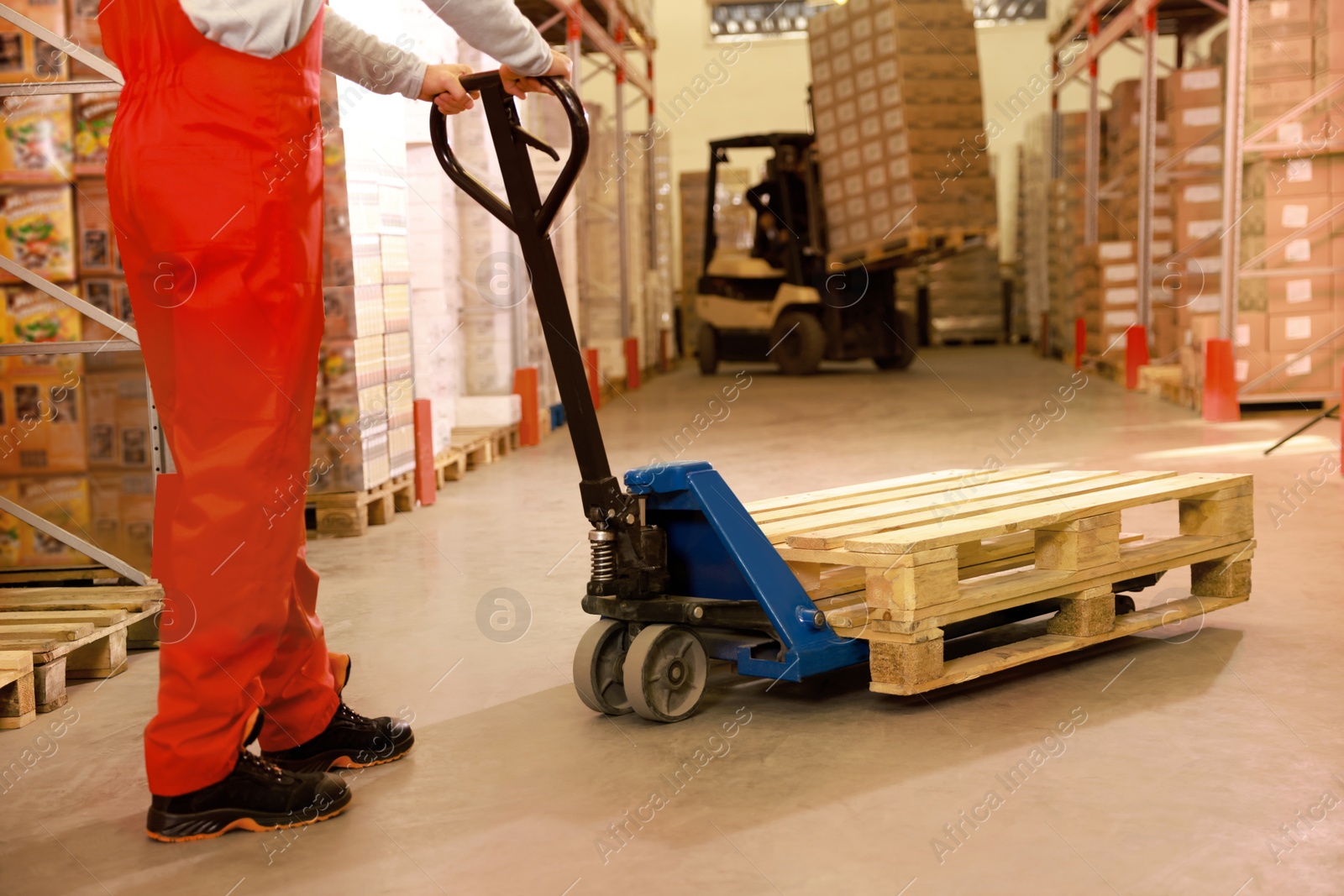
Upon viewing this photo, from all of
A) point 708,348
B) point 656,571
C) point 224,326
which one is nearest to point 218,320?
point 224,326

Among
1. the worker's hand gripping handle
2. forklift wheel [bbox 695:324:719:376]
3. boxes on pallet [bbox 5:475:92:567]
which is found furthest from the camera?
forklift wheel [bbox 695:324:719:376]

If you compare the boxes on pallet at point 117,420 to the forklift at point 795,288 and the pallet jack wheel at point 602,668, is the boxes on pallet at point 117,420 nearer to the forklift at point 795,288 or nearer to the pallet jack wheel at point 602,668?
the pallet jack wheel at point 602,668

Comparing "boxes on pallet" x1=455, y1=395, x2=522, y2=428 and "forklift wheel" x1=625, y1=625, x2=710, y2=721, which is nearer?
"forklift wheel" x1=625, y1=625, x2=710, y2=721

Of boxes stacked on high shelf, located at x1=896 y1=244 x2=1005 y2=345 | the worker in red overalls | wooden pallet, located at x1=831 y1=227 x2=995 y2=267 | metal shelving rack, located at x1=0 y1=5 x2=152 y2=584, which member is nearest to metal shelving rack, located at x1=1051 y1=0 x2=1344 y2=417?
wooden pallet, located at x1=831 y1=227 x2=995 y2=267

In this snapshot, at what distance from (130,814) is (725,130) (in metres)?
19.1

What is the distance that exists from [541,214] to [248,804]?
1.31 m

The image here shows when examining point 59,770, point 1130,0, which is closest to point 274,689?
point 59,770

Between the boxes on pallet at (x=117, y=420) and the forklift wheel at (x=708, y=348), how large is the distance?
10.9 meters

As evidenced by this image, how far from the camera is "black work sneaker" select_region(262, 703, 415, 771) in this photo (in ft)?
9.13

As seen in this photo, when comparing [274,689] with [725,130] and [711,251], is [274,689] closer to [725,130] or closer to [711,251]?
[711,251]

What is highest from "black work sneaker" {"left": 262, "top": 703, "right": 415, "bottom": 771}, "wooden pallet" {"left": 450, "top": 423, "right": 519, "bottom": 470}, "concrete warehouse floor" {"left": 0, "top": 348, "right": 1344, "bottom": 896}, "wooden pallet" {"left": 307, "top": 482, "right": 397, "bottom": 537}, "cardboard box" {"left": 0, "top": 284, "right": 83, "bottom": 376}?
"cardboard box" {"left": 0, "top": 284, "right": 83, "bottom": 376}

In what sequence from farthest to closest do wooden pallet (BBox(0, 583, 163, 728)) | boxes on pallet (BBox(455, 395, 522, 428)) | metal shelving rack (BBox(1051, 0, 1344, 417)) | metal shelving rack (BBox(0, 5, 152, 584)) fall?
metal shelving rack (BBox(1051, 0, 1344, 417)), boxes on pallet (BBox(455, 395, 522, 428)), metal shelving rack (BBox(0, 5, 152, 584)), wooden pallet (BBox(0, 583, 163, 728))

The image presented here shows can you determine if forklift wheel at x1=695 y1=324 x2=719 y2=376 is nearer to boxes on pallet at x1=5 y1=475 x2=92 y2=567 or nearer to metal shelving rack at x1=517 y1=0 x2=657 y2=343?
metal shelving rack at x1=517 y1=0 x2=657 y2=343

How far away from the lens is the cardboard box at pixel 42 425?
425cm
